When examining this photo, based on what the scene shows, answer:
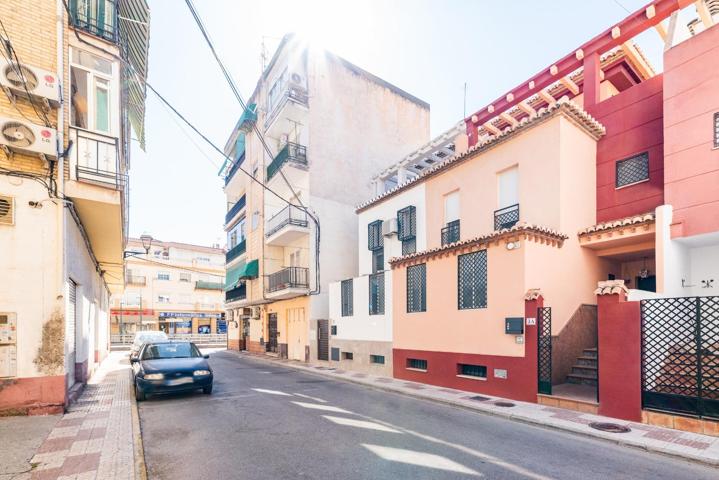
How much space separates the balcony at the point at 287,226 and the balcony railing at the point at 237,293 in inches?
238

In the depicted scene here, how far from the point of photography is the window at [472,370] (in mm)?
9938

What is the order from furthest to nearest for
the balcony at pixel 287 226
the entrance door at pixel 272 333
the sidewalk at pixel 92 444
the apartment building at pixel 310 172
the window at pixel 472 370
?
1. the entrance door at pixel 272 333
2. the apartment building at pixel 310 172
3. the balcony at pixel 287 226
4. the window at pixel 472 370
5. the sidewalk at pixel 92 444

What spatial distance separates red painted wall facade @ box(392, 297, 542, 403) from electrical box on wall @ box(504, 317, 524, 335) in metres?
0.11

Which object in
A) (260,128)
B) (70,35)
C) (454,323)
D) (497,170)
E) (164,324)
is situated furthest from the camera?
(164,324)

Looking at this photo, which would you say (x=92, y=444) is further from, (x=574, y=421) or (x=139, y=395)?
(x=574, y=421)

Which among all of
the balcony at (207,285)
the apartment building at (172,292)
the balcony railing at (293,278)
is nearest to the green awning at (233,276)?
the balcony railing at (293,278)

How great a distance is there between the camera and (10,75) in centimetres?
730

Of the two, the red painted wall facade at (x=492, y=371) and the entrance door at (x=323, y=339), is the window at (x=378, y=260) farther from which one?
the red painted wall facade at (x=492, y=371)

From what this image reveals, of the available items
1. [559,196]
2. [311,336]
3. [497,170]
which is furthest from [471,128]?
[311,336]

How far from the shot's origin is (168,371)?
370 inches

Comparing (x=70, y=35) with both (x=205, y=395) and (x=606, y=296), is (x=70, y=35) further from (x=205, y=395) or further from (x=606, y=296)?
(x=606, y=296)

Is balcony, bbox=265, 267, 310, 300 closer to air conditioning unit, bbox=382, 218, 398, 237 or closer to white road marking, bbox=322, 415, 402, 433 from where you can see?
air conditioning unit, bbox=382, 218, 398, 237

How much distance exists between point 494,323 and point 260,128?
19214 millimetres

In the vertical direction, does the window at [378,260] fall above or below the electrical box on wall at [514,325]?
above
